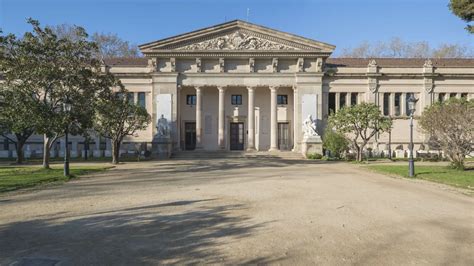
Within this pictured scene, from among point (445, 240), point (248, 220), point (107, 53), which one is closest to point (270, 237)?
point (248, 220)

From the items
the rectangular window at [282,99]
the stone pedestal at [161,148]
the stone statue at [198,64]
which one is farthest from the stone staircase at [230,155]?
the stone statue at [198,64]

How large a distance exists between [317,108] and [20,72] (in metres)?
30.1

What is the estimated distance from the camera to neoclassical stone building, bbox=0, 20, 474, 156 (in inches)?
1534

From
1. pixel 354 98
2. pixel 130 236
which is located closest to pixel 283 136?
pixel 354 98

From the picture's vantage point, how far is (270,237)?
20.0 ft

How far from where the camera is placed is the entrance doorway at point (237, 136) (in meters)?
42.3

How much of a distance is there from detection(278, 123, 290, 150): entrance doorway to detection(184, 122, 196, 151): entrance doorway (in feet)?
33.7

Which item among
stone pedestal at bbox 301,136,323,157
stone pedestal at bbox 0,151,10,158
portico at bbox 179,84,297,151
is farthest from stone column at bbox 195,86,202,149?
stone pedestal at bbox 0,151,10,158

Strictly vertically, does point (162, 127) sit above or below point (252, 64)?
below

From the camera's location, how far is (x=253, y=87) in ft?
130

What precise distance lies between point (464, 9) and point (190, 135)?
3081 centimetres

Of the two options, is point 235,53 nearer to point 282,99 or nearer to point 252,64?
point 252,64

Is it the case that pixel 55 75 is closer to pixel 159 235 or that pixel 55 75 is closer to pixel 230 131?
pixel 159 235

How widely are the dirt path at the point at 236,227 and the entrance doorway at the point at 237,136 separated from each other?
30.8 meters
